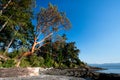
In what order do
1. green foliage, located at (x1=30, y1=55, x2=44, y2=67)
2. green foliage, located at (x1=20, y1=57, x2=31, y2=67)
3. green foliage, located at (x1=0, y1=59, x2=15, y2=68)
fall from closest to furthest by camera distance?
green foliage, located at (x1=0, y1=59, x2=15, y2=68) < green foliage, located at (x1=20, y1=57, x2=31, y2=67) < green foliage, located at (x1=30, y1=55, x2=44, y2=67)

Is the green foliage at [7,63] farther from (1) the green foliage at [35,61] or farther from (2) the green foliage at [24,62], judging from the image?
(1) the green foliage at [35,61]

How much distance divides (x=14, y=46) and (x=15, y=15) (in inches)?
437

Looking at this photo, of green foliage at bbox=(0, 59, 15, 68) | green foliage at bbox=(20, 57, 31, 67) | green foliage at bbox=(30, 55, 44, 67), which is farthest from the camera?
green foliage at bbox=(30, 55, 44, 67)

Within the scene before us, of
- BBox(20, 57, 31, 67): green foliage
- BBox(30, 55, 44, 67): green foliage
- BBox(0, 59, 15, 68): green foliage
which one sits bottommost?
BBox(0, 59, 15, 68): green foliage

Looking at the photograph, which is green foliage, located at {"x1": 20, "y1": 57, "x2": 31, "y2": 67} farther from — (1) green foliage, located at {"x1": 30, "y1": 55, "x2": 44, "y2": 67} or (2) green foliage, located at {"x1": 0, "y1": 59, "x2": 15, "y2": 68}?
(2) green foliage, located at {"x1": 0, "y1": 59, "x2": 15, "y2": 68}

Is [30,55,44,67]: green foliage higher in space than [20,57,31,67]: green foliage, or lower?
higher

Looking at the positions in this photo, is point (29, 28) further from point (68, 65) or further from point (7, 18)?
point (68, 65)

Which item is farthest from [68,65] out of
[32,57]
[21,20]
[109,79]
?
[109,79]

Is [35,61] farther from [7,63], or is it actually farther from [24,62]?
[7,63]

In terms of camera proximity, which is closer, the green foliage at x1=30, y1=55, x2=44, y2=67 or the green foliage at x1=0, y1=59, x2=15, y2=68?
the green foliage at x1=0, y1=59, x2=15, y2=68

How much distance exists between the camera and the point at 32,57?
A: 1628 inches

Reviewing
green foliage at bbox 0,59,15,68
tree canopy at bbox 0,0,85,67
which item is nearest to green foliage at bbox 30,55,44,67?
tree canopy at bbox 0,0,85,67

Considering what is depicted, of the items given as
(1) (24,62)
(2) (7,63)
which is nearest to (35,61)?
(1) (24,62)

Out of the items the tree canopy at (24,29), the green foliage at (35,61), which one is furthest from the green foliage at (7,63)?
the green foliage at (35,61)
